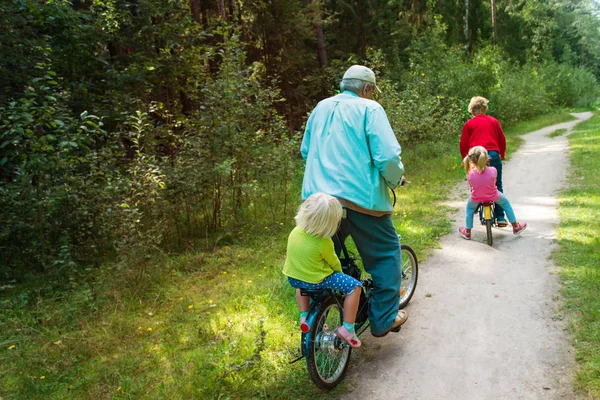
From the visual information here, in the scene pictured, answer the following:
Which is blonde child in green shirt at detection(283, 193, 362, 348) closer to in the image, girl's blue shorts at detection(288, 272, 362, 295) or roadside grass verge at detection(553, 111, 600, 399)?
girl's blue shorts at detection(288, 272, 362, 295)

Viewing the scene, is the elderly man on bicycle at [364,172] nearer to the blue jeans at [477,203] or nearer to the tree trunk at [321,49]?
the blue jeans at [477,203]

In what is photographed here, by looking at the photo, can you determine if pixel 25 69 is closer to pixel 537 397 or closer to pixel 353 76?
pixel 353 76

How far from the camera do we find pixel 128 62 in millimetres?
8359

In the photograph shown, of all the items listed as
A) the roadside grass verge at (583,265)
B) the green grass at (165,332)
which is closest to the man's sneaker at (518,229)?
the roadside grass verge at (583,265)

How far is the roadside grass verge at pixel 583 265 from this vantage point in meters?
3.64

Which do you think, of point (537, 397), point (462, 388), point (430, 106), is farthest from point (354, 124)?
point (430, 106)

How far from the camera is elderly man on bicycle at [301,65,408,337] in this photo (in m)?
3.47

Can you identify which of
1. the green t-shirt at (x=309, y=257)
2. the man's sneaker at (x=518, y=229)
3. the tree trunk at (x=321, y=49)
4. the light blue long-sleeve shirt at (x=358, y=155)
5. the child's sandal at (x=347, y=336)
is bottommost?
the man's sneaker at (x=518, y=229)

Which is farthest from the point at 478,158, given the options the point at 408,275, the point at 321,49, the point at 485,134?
the point at 321,49

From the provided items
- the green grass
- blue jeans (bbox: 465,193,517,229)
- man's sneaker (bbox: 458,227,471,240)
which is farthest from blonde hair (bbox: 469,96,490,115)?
the green grass

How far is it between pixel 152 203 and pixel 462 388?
14.1 feet

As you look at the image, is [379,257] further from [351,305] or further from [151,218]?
[151,218]

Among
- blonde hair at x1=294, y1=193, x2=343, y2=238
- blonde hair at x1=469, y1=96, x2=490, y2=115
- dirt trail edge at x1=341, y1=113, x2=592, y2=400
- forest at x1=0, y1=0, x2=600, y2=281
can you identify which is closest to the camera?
blonde hair at x1=294, y1=193, x2=343, y2=238

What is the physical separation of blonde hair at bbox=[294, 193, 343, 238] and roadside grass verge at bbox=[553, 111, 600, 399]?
7.06ft
